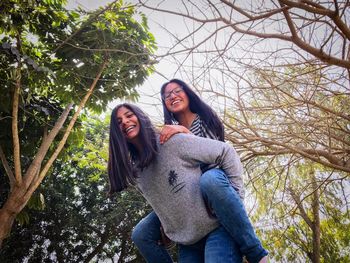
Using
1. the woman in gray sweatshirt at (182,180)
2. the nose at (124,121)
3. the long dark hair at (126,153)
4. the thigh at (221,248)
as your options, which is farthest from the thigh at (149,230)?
the nose at (124,121)

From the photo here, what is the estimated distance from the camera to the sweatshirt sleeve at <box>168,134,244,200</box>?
1.19 meters

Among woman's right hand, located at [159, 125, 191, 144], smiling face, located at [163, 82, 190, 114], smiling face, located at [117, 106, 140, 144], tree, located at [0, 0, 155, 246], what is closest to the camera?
woman's right hand, located at [159, 125, 191, 144]

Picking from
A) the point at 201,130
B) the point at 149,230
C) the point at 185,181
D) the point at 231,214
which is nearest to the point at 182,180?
the point at 185,181

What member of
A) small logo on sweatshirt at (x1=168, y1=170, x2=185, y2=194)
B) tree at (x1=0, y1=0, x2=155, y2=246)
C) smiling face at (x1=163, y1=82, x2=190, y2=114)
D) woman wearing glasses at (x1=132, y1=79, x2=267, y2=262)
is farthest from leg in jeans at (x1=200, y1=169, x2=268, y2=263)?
tree at (x1=0, y1=0, x2=155, y2=246)

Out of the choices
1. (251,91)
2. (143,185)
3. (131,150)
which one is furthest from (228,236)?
(251,91)

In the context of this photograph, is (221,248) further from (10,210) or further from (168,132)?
(10,210)

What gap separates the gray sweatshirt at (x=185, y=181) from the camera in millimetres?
1125

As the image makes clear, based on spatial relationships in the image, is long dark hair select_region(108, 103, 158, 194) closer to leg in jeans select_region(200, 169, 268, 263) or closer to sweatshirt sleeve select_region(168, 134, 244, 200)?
sweatshirt sleeve select_region(168, 134, 244, 200)

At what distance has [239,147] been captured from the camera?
3.45m

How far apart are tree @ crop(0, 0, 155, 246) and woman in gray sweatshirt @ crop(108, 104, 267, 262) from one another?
2.76 metres

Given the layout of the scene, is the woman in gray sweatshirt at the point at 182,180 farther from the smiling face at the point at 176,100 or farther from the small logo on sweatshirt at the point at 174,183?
the smiling face at the point at 176,100

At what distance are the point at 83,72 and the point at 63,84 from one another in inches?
19.6

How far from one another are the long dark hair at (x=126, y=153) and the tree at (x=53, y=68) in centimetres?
270

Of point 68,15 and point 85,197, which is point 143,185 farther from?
point 85,197
